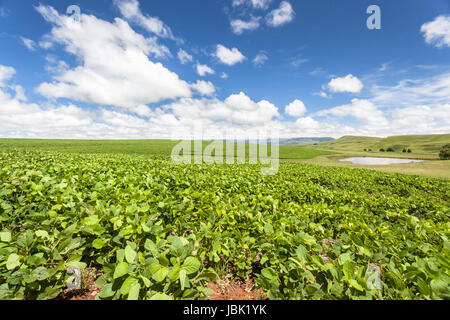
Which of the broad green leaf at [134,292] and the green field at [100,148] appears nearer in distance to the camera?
the broad green leaf at [134,292]

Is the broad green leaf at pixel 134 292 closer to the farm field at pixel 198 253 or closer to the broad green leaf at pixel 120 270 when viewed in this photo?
the farm field at pixel 198 253

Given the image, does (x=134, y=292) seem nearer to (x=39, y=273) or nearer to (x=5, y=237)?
(x=39, y=273)

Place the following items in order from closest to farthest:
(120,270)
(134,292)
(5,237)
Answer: (134,292)
(120,270)
(5,237)

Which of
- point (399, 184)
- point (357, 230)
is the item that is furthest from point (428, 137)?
point (357, 230)

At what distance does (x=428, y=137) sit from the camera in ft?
584

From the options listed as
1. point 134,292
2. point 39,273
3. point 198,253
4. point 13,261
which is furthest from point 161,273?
point 13,261

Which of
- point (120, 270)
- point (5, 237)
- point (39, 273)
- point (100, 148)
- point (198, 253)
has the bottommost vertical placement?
point (198, 253)

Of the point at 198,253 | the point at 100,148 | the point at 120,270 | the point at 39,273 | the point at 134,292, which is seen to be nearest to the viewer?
the point at 134,292

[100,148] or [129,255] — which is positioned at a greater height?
[100,148]

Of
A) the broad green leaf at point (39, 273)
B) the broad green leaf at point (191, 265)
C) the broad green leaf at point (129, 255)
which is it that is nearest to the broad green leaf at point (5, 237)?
the broad green leaf at point (39, 273)

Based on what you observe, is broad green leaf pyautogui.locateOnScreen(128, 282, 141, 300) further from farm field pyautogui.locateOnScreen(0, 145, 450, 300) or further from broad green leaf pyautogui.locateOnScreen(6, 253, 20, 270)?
broad green leaf pyautogui.locateOnScreen(6, 253, 20, 270)

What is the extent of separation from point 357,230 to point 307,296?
2033 mm
